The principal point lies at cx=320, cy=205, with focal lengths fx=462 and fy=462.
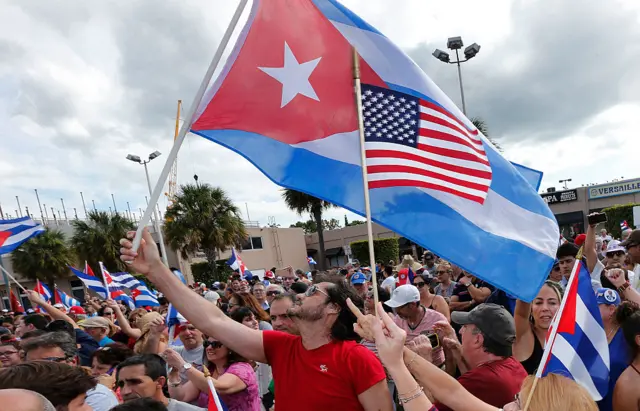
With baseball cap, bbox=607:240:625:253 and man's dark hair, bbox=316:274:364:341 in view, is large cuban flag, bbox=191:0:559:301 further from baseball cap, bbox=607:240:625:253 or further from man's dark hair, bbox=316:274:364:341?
baseball cap, bbox=607:240:625:253

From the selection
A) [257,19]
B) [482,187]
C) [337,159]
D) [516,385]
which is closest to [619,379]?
[516,385]

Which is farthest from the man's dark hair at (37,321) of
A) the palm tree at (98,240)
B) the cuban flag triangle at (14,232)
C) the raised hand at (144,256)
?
the palm tree at (98,240)

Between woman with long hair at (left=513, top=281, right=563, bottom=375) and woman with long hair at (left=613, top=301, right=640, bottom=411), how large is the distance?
63 centimetres

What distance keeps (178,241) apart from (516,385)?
29.3m

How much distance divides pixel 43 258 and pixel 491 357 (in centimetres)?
3691

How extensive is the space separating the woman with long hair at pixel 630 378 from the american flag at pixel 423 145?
1348mm

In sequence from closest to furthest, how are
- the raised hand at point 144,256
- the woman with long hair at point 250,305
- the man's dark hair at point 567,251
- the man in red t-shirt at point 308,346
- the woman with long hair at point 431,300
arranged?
the man in red t-shirt at point 308,346
the raised hand at point 144,256
the woman with long hair at point 250,305
the man's dark hair at point 567,251
the woman with long hair at point 431,300

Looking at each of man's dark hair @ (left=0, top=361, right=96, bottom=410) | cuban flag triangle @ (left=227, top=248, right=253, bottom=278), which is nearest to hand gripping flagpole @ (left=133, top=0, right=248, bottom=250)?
man's dark hair @ (left=0, top=361, right=96, bottom=410)

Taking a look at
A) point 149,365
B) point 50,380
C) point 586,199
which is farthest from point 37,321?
point 586,199

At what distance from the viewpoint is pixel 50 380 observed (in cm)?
236

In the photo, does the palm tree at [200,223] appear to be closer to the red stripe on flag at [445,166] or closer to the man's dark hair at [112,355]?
the man's dark hair at [112,355]

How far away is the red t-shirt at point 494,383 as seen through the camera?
2.67m

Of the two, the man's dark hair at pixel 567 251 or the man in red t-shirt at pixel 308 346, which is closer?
the man in red t-shirt at pixel 308 346

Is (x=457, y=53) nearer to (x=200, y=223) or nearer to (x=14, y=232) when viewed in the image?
(x=14, y=232)
